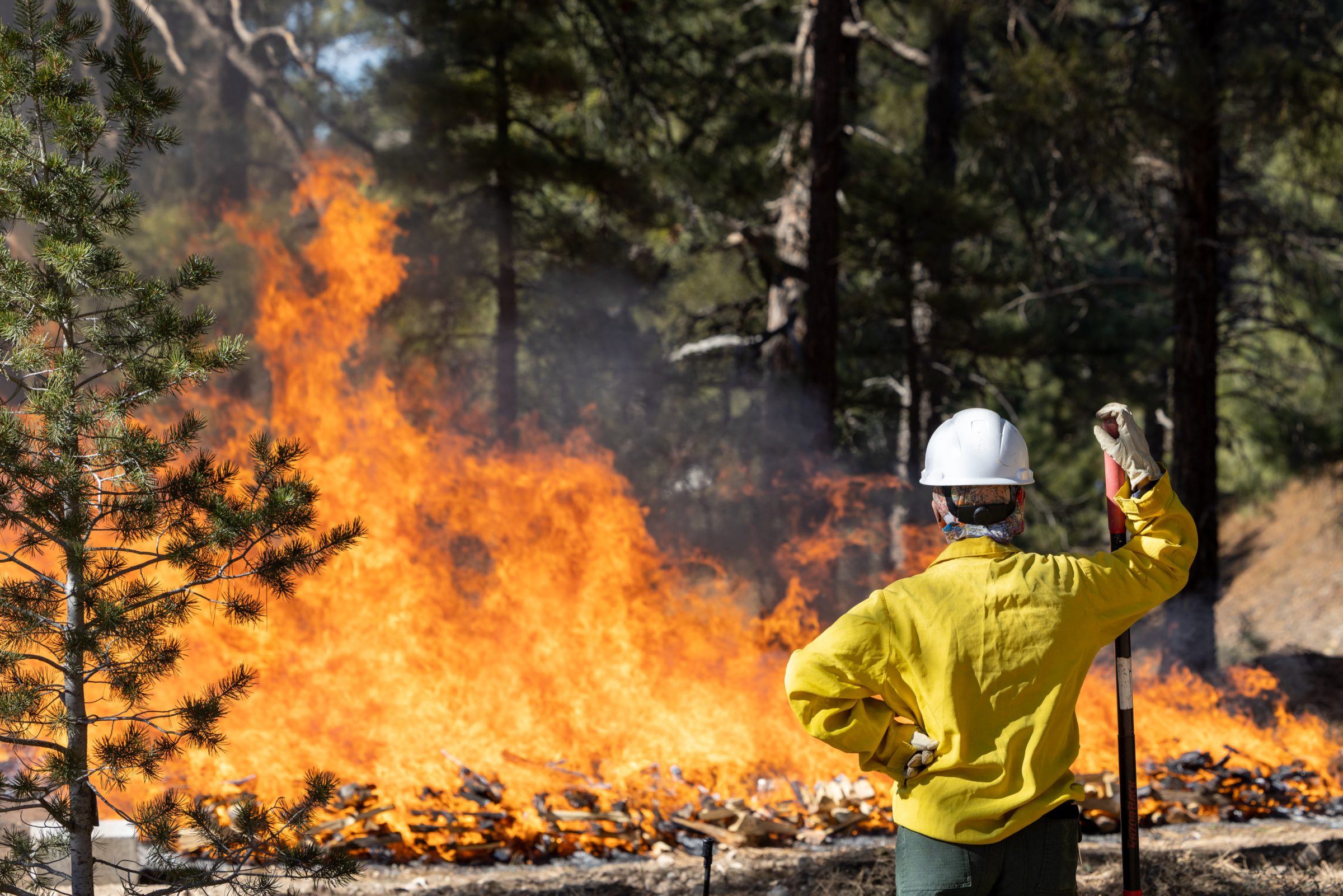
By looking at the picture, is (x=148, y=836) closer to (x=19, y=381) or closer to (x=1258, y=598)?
(x=19, y=381)

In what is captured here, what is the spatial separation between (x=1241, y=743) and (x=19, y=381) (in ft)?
26.6

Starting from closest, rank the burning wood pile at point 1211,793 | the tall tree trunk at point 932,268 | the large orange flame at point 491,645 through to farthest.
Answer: the burning wood pile at point 1211,793
the large orange flame at point 491,645
the tall tree trunk at point 932,268

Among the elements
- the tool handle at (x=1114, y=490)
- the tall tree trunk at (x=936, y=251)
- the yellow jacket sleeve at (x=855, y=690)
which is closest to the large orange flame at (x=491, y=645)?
the tool handle at (x=1114, y=490)

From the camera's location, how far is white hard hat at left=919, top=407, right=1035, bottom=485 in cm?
305

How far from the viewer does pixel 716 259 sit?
1891 cm

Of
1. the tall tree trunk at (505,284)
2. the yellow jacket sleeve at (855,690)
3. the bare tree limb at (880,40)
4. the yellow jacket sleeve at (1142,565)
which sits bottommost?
the yellow jacket sleeve at (855,690)

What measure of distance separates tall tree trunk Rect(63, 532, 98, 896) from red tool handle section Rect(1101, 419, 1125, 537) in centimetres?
347

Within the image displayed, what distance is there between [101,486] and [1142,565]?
11.3 ft

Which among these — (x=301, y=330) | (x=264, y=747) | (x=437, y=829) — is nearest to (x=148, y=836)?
(x=437, y=829)

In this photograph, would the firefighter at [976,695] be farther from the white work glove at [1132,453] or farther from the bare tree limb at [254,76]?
the bare tree limb at [254,76]

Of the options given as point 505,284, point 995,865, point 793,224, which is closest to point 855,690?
point 995,865

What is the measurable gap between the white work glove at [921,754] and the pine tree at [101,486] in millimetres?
2315

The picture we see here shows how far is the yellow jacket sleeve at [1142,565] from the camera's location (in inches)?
118

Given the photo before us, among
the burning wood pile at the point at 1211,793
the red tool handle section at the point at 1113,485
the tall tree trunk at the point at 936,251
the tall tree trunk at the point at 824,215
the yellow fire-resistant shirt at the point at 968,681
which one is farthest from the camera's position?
the tall tree trunk at the point at 936,251
